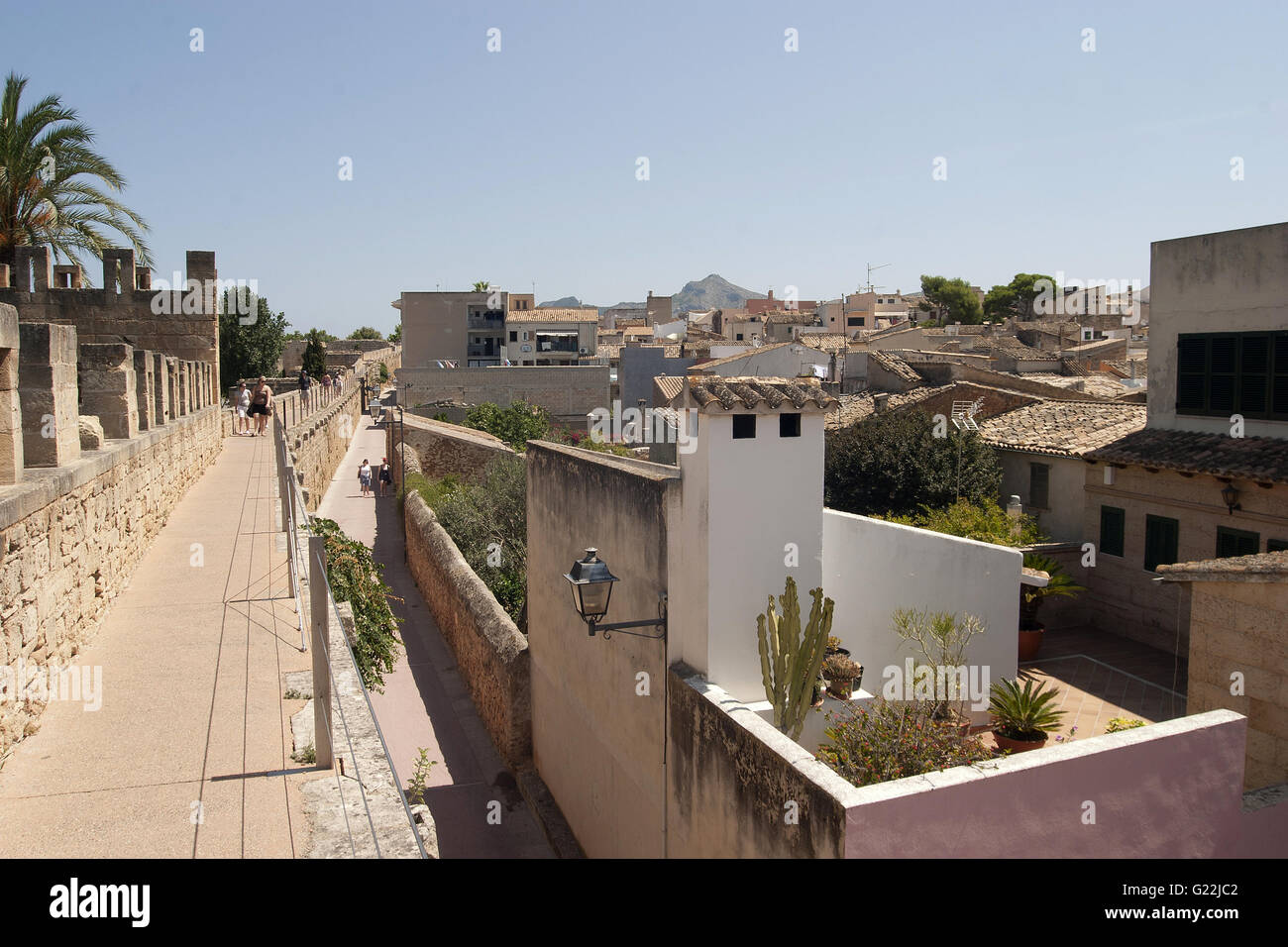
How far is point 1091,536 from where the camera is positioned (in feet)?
47.8

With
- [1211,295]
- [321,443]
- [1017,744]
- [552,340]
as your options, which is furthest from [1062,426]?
[552,340]

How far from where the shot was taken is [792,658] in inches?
281

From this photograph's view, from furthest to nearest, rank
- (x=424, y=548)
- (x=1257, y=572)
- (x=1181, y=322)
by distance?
(x=424, y=548) → (x=1181, y=322) → (x=1257, y=572)

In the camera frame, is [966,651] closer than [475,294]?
Yes

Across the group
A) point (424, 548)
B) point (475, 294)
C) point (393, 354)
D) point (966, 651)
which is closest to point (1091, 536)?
point (966, 651)

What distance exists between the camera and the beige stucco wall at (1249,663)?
6.66 metres

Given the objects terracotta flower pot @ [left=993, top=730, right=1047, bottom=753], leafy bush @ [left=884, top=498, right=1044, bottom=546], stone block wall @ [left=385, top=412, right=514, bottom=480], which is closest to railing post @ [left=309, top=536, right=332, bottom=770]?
terracotta flower pot @ [left=993, top=730, right=1047, bottom=753]

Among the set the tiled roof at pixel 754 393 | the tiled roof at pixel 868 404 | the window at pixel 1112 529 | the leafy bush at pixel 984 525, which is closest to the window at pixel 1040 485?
the leafy bush at pixel 984 525

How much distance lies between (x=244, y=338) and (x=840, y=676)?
1102 inches

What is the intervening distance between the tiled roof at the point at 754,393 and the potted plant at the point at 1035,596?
567 centimetres

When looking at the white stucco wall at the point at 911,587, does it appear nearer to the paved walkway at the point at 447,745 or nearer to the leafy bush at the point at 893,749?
the leafy bush at the point at 893,749

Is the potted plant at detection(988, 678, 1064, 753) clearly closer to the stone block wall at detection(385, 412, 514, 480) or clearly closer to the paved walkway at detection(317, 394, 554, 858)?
the paved walkway at detection(317, 394, 554, 858)
